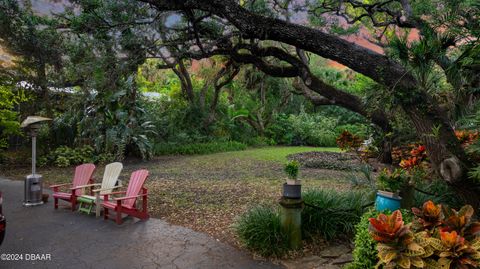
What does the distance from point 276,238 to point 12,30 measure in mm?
9883

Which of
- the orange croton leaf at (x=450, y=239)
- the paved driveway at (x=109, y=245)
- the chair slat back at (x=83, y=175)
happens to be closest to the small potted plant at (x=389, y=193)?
the orange croton leaf at (x=450, y=239)

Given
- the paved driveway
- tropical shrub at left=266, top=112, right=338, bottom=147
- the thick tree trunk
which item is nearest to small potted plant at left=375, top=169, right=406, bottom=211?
the thick tree trunk

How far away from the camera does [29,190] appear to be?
234 inches

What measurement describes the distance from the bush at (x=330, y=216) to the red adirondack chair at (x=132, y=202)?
2.46 m

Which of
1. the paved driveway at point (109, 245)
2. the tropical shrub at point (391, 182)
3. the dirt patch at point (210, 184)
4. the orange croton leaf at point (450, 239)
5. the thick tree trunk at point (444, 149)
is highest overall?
the thick tree trunk at point (444, 149)

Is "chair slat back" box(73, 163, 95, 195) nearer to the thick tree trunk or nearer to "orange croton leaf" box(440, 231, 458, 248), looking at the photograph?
the thick tree trunk

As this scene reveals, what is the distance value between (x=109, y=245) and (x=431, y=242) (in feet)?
11.4

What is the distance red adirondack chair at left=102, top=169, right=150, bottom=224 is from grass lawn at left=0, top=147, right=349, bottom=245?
1.18ft

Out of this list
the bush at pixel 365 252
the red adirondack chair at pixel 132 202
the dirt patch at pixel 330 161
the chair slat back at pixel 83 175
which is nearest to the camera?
the bush at pixel 365 252

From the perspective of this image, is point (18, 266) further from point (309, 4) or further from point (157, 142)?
point (157, 142)

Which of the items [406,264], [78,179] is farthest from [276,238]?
[78,179]

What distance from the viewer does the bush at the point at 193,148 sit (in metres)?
12.8

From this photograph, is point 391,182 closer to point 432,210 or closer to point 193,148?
point 432,210

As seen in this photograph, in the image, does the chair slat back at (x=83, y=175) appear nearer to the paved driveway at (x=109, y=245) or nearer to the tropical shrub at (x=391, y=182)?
the paved driveway at (x=109, y=245)
